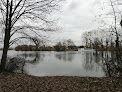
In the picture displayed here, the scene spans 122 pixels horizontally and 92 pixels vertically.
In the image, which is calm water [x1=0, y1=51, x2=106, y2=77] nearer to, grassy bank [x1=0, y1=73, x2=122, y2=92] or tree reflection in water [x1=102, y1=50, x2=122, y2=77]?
tree reflection in water [x1=102, y1=50, x2=122, y2=77]

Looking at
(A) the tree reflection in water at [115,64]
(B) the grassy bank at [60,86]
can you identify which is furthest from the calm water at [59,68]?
(B) the grassy bank at [60,86]

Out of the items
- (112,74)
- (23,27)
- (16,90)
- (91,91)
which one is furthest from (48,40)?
(112,74)

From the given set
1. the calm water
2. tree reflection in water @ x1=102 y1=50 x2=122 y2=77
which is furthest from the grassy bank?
the calm water

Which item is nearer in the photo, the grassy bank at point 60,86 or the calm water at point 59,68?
the grassy bank at point 60,86

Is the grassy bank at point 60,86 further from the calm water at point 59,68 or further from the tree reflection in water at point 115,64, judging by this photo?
the calm water at point 59,68

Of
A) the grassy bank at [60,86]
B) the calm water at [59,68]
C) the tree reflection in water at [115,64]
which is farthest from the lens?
the calm water at [59,68]

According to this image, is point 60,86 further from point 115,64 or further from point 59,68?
point 59,68

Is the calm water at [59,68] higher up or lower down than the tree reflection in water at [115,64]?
lower down

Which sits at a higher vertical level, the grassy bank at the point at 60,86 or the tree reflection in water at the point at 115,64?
the tree reflection in water at the point at 115,64

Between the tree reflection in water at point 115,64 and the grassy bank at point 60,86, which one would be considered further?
the tree reflection in water at point 115,64

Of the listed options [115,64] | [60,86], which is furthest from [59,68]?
[60,86]

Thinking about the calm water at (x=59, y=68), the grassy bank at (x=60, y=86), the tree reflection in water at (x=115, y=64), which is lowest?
the calm water at (x=59, y=68)

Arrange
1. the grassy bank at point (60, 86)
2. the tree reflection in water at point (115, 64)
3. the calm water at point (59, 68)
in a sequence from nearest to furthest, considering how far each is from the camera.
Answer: the grassy bank at point (60, 86) < the tree reflection in water at point (115, 64) < the calm water at point (59, 68)

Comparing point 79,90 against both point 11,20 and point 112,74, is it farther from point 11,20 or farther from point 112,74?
point 11,20
